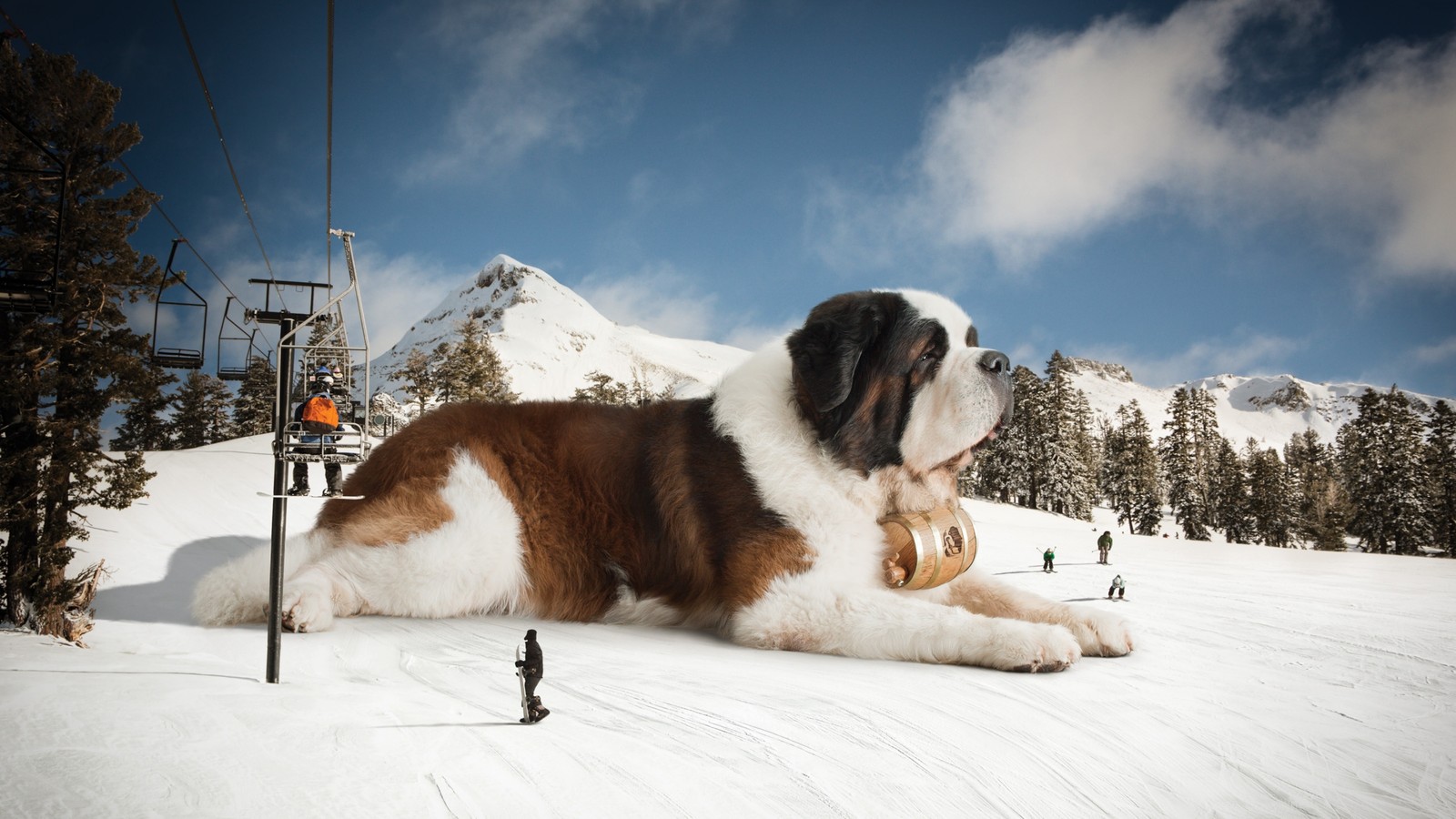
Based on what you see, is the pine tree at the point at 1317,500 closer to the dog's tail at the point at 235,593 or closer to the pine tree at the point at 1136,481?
the pine tree at the point at 1136,481

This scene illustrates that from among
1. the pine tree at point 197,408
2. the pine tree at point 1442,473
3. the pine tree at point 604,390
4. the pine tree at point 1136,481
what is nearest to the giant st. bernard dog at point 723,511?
the pine tree at point 197,408

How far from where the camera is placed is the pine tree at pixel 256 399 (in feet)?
19.0

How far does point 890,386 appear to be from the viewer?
3416mm

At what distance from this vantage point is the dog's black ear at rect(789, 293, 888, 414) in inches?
131

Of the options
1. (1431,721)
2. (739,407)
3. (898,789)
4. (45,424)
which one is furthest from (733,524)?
(45,424)

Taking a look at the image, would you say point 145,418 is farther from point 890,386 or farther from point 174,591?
point 890,386

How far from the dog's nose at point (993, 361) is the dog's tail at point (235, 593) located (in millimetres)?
3410

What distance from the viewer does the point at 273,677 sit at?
2.22 metres

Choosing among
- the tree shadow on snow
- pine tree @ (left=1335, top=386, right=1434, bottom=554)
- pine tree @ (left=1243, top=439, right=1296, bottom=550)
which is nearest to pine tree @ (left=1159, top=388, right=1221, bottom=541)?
pine tree @ (left=1243, top=439, right=1296, bottom=550)

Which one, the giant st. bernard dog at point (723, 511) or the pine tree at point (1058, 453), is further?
the pine tree at point (1058, 453)

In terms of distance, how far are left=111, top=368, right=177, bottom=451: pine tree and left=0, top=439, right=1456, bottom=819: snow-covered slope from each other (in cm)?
737

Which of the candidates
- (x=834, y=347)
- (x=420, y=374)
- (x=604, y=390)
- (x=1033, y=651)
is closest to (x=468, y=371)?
(x=420, y=374)

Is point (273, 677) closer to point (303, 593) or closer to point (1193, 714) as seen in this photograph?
point (303, 593)

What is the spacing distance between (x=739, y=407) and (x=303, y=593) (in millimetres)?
2220
